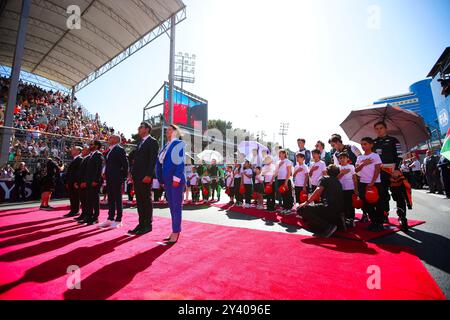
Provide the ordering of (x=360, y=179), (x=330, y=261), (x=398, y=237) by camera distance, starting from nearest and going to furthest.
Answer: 1. (x=330, y=261)
2. (x=398, y=237)
3. (x=360, y=179)

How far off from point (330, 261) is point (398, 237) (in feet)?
6.75

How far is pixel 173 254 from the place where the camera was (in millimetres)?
2887

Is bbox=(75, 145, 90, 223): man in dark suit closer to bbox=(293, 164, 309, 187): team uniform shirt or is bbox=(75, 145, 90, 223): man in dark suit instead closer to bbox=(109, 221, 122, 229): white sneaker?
bbox=(109, 221, 122, 229): white sneaker

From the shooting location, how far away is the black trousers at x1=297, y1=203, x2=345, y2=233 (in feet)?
13.1

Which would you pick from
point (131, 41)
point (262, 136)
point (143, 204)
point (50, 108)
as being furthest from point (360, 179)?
point (262, 136)

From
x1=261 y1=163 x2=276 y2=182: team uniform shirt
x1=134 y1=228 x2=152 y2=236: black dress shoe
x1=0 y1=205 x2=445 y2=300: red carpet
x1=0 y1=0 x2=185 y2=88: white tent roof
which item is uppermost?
x1=0 y1=0 x2=185 y2=88: white tent roof

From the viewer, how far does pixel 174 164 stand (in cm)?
361

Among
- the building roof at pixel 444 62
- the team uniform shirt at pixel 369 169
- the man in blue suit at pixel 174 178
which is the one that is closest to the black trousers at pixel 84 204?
the man in blue suit at pixel 174 178

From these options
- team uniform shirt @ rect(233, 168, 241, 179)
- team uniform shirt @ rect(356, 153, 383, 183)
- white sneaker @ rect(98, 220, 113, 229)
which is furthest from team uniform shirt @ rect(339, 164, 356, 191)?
white sneaker @ rect(98, 220, 113, 229)

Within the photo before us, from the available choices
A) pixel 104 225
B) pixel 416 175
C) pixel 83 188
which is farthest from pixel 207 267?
pixel 416 175

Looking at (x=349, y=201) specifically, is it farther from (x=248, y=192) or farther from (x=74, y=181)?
(x=74, y=181)

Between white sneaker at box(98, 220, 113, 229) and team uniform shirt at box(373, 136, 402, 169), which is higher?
team uniform shirt at box(373, 136, 402, 169)
